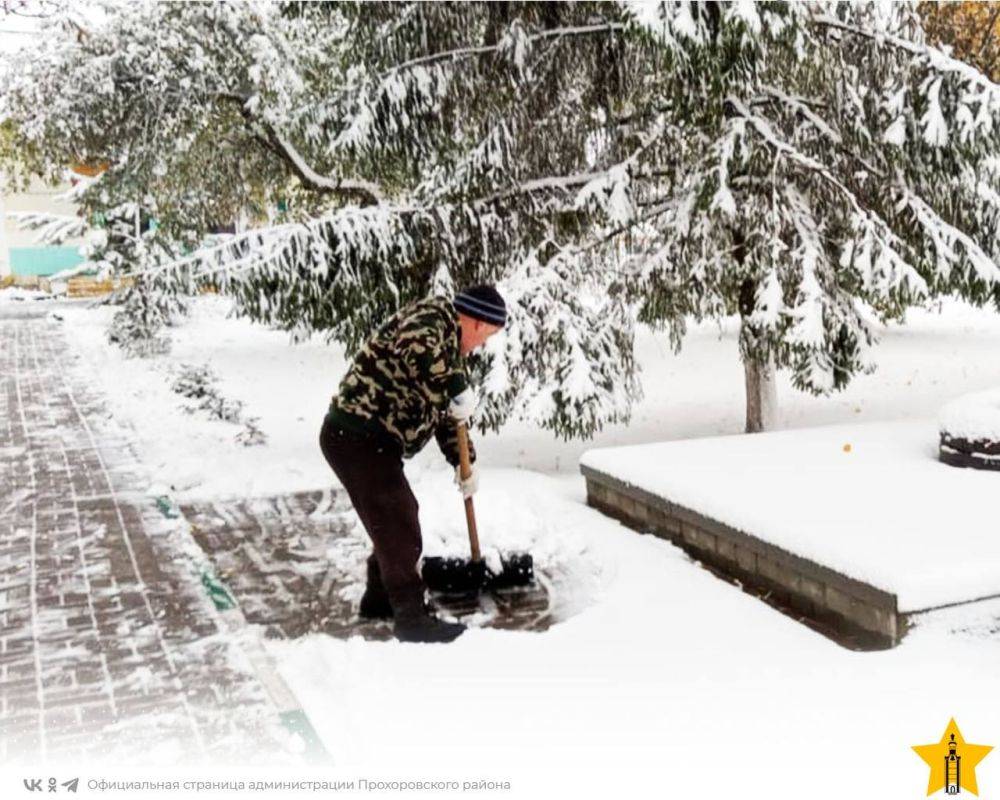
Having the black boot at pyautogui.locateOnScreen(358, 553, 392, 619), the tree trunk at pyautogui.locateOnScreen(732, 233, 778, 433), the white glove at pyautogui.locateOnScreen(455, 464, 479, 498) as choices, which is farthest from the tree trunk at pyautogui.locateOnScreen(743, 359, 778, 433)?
the black boot at pyautogui.locateOnScreen(358, 553, 392, 619)

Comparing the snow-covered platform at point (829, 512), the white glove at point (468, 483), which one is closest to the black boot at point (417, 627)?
the white glove at point (468, 483)

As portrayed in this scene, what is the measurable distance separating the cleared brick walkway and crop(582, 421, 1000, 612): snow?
2496mm

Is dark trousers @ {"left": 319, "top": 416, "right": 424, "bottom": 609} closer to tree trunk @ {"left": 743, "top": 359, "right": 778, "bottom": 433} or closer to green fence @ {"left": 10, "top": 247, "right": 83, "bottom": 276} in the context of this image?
tree trunk @ {"left": 743, "top": 359, "right": 778, "bottom": 433}

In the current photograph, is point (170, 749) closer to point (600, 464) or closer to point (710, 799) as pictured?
point (710, 799)

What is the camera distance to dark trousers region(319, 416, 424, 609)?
4191 mm

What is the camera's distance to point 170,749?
3.35 metres

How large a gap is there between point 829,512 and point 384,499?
7.46 ft

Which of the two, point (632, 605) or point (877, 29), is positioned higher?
point (877, 29)

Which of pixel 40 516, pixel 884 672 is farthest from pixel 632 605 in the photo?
pixel 40 516

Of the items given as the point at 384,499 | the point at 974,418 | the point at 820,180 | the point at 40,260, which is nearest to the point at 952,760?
the point at 384,499

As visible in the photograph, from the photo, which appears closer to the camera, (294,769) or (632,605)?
(294,769)

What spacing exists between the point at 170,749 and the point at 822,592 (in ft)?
9.15

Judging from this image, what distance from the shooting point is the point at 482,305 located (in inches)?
166

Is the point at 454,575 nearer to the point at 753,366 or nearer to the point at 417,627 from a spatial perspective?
the point at 417,627
